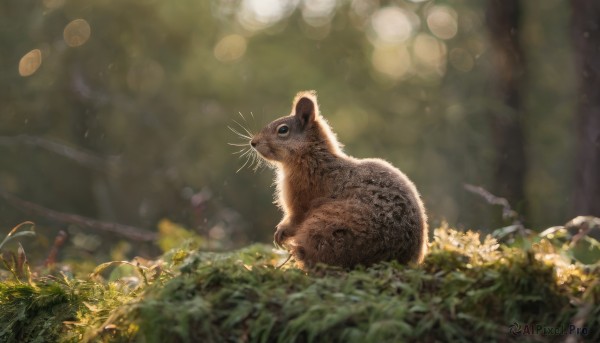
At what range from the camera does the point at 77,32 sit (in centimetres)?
2027

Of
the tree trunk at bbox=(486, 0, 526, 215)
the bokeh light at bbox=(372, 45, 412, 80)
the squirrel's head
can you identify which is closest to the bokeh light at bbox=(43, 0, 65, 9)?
the bokeh light at bbox=(372, 45, 412, 80)

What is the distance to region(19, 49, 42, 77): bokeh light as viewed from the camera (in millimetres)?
17484

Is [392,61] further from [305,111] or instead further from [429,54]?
[305,111]

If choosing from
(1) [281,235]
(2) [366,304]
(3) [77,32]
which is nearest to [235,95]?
(3) [77,32]

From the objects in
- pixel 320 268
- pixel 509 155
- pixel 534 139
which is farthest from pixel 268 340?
pixel 534 139

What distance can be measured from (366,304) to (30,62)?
16.5 meters

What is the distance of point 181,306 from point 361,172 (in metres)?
2.20

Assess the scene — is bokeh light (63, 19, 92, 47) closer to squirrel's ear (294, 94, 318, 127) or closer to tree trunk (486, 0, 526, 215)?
tree trunk (486, 0, 526, 215)

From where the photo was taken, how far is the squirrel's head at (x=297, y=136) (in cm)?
602

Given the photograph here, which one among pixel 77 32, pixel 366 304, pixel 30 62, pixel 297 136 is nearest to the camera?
pixel 366 304

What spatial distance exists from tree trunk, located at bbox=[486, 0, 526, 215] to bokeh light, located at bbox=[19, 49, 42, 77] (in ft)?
37.3

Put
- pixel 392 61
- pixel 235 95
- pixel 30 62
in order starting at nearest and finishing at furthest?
pixel 30 62 → pixel 235 95 → pixel 392 61

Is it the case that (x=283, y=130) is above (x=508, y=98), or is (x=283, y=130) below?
below

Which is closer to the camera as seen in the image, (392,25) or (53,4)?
(53,4)
